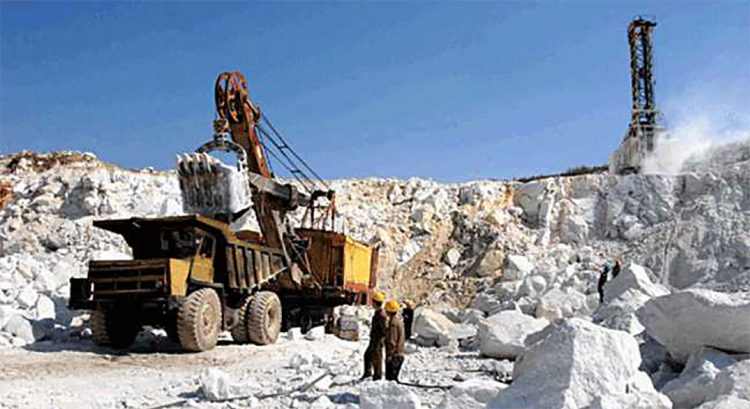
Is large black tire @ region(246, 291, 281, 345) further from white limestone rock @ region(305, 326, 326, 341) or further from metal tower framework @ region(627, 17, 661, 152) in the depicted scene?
metal tower framework @ region(627, 17, 661, 152)

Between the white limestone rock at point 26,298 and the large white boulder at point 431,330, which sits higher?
the white limestone rock at point 26,298

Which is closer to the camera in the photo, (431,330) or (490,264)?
(431,330)

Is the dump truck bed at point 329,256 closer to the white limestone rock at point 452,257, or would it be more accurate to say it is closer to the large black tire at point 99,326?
the large black tire at point 99,326

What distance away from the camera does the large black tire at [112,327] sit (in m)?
12.8

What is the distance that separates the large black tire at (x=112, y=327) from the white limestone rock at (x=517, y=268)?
13.4 metres

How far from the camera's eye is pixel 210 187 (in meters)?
14.1

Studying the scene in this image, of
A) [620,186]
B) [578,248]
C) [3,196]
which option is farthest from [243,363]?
[3,196]

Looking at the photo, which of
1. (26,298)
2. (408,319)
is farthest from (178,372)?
(408,319)

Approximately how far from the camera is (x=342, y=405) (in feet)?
23.8

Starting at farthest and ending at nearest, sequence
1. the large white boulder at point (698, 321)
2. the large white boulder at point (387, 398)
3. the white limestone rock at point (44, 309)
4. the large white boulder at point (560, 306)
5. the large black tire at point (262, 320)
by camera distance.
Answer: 1. the large white boulder at point (560, 306)
2. the white limestone rock at point (44, 309)
3. the large black tire at point (262, 320)
4. the large white boulder at point (698, 321)
5. the large white boulder at point (387, 398)

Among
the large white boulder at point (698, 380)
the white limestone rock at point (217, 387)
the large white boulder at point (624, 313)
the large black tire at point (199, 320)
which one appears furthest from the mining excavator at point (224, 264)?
the large white boulder at point (698, 380)

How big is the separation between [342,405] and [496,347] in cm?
546

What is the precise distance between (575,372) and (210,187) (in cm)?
979

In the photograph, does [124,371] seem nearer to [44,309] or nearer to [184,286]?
[184,286]
